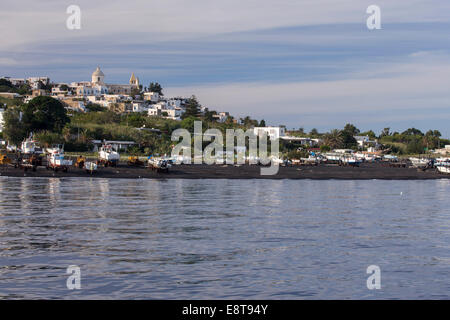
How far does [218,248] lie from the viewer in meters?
31.5

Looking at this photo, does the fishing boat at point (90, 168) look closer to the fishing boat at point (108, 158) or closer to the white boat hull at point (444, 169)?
the fishing boat at point (108, 158)

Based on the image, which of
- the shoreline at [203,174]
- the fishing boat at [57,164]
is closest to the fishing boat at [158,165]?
the shoreline at [203,174]

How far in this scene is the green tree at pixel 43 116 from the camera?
143m

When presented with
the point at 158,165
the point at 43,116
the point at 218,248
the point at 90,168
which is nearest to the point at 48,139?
the point at 43,116

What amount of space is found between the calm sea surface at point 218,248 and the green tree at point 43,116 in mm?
90140

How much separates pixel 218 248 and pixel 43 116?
405 ft

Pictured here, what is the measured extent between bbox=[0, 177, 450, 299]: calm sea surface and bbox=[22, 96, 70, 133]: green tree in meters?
90.1

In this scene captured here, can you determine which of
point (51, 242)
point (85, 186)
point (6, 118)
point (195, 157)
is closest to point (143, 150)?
point (195, 157)

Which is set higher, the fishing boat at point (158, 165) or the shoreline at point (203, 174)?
the fishing boat at point (158, 165)

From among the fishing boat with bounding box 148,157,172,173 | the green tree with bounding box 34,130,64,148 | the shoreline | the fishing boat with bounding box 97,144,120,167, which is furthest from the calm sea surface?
the green tree with bounding box 34,130,64,148

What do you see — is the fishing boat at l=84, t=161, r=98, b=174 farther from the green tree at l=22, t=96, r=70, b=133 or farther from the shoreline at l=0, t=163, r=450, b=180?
the green tree at l=22, t=96, r=70, b=133

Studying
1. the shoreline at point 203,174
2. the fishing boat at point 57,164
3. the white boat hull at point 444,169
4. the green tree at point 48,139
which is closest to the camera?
the shoreline at point 203,174

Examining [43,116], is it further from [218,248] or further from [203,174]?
[218,248]

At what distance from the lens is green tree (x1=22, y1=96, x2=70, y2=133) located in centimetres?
14288
